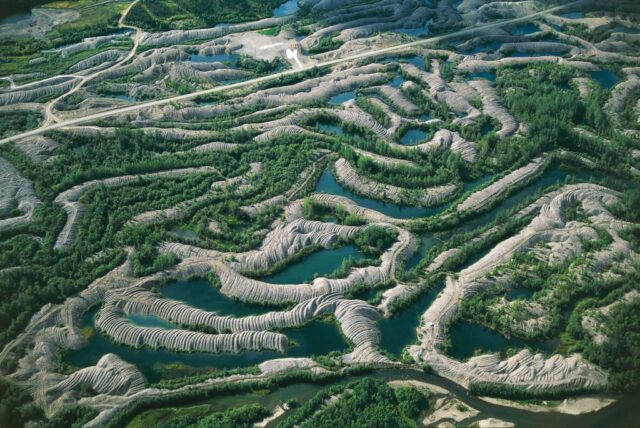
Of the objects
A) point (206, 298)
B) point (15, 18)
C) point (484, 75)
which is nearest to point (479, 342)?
point (206, 298)

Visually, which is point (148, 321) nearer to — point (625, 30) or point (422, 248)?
point (422, 248)

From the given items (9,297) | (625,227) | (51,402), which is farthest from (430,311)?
(9,297)

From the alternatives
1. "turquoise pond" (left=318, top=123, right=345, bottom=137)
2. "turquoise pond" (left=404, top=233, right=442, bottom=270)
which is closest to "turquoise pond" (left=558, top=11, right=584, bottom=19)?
"turquoise pond" (left=318, top=123, right=345, bottom=137)

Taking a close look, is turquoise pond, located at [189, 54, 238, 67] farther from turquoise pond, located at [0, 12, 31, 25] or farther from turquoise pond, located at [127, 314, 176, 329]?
turquoise pond, located at [127, 314, 176, 329]

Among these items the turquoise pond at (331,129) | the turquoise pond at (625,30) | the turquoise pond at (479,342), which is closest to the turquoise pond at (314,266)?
the turquoise pond at (479,342)

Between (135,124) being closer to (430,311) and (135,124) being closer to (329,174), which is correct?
(329,174)

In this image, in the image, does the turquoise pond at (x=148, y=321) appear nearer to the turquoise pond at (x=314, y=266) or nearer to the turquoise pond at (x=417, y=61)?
the turquoise pond at (x=314, y=266)

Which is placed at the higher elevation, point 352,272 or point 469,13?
point 469,13
